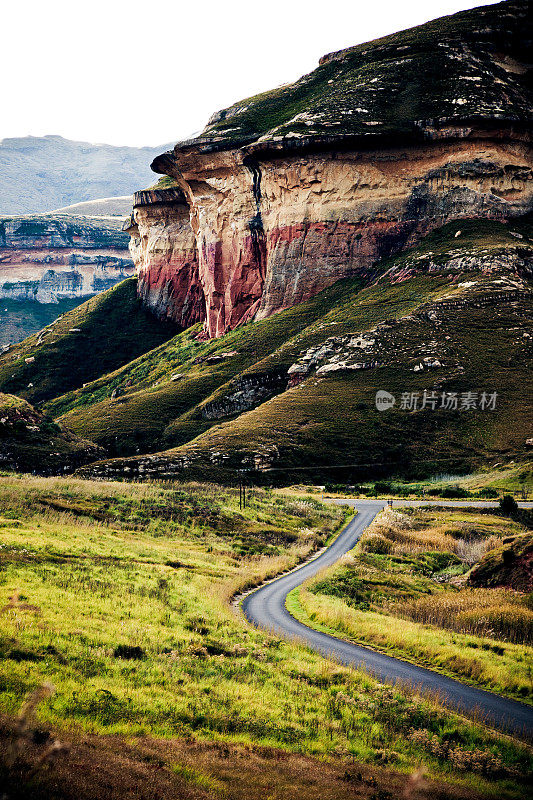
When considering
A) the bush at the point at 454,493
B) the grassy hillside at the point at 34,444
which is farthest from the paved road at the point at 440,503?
the grassy hillside at the point at 34,444

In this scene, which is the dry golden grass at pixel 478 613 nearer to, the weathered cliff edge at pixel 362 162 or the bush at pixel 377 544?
the bush at pixel 377 544

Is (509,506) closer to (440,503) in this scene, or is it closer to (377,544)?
(440,503)

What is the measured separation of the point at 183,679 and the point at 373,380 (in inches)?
2114

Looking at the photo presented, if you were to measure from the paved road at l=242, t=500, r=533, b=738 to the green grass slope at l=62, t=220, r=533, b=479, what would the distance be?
102ft

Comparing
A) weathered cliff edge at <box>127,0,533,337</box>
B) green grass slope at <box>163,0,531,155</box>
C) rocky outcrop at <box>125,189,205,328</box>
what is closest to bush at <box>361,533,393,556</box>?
weathered cliff edge at <box>127,0,533,337</box>

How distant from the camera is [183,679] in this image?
13.5 m

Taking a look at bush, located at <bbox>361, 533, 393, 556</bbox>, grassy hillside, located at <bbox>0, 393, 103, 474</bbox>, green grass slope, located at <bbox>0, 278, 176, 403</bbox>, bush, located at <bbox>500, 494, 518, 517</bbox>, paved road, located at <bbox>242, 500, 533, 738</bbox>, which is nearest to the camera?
paved road, located at <bbox>242, 500, 533, 738</bbox>

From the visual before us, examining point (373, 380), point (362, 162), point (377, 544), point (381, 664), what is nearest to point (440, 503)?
point (377, 544)

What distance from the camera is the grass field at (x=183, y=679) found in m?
11.0

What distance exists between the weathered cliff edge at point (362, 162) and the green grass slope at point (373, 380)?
5.38 m

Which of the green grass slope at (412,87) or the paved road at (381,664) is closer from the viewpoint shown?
the paved road at (381,664)

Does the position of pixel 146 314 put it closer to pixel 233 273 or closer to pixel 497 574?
pixel 233 273

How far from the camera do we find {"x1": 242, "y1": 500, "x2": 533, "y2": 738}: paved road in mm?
14359

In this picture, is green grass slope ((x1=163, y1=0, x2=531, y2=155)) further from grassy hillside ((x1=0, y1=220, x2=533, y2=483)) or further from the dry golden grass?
the dry golden grass
